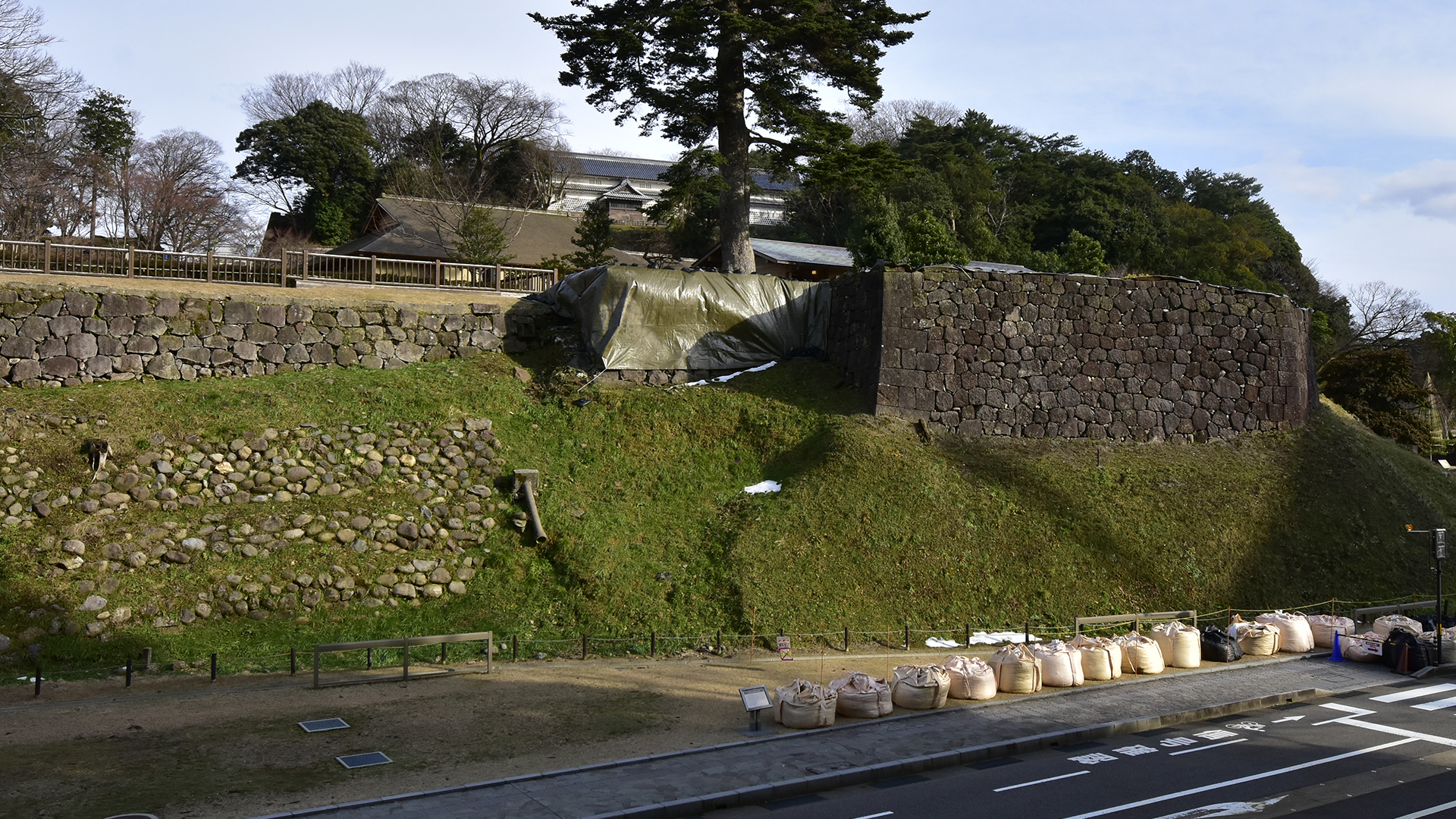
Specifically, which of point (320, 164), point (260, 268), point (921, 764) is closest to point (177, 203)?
point (320, 164)

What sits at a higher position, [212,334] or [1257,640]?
[212,334]

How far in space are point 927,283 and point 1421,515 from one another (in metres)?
10.5

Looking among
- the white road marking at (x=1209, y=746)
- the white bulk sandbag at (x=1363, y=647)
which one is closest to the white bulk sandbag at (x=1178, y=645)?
the white bulk sandbag at (x=1363, y=647)

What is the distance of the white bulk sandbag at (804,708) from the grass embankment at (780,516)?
10.6 ft

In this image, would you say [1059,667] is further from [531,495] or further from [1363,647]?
[531,495]

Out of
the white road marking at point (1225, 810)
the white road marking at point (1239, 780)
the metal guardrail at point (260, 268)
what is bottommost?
the white road marking at point (1239, 780)

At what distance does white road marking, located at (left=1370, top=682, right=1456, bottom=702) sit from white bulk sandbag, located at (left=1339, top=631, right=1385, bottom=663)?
838 millimetres

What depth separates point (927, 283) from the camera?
59.9 ft

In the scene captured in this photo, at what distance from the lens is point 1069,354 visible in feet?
61.5

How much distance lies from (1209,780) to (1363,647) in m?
6.37

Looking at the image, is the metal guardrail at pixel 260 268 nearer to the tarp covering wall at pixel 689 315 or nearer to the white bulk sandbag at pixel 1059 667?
the tarp covering wall at pixel 689 315

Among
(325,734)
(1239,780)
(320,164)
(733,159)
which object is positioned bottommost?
(325,734)

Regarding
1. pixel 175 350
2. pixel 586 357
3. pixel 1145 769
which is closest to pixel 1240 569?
pixel 1145 769

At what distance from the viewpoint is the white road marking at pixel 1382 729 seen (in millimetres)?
9836
